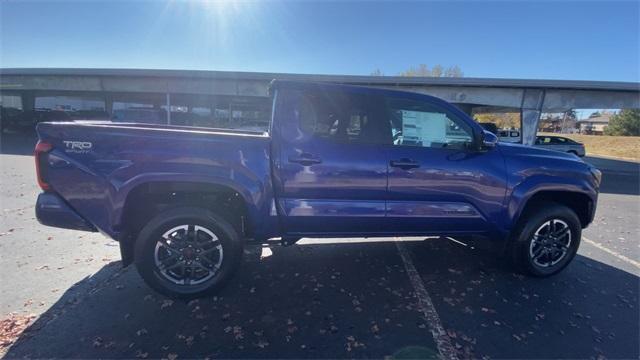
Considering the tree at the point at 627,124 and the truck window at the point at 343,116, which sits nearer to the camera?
the truck window at the point at 343,116

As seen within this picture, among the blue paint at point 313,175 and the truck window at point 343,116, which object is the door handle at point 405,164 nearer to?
the blue paint at point 313,175

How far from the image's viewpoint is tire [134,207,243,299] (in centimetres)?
304

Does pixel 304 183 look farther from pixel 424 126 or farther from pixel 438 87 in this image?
pixel 438 87

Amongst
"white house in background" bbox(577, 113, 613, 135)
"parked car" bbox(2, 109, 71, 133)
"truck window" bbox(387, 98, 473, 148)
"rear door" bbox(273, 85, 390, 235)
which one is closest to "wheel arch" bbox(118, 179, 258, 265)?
"rear door" bbox(273, 85, 390, 235)

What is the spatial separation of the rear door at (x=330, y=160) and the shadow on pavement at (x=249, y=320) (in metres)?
0.63

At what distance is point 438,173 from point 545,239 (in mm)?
1632

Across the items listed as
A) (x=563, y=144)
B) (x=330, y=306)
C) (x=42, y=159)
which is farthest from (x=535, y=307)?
(x=563, y=144)

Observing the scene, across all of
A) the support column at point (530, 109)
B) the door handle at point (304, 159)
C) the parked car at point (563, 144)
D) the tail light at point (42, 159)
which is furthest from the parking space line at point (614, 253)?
the parked car at point (563, 144)

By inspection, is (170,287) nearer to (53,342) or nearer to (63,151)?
(53,342)

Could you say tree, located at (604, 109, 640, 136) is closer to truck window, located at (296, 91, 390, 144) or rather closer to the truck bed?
truck window, located at (296, 91, 390, 144)

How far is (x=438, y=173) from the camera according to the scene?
3375 millimetres

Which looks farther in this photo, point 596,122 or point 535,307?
point 596,122

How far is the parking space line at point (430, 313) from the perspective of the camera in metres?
2.52

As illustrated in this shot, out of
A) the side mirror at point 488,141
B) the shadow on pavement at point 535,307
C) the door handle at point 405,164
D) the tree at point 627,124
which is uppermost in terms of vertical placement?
the tree at point 627,124
